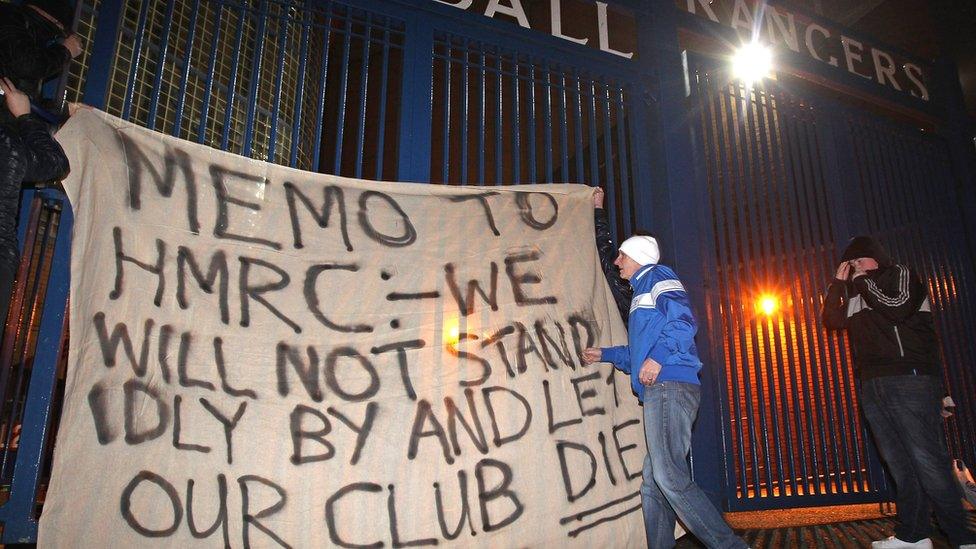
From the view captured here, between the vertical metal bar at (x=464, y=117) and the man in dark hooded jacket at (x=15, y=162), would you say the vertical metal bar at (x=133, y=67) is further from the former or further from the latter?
the vertical metal bar at (x=464, y=117)

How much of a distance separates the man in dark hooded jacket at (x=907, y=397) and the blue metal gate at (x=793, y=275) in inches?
39.4

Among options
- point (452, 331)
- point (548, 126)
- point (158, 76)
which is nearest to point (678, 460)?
point (452, 331)

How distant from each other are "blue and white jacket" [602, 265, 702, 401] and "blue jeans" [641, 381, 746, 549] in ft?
0.27

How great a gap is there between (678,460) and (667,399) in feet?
1.01

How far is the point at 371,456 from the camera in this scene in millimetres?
3002

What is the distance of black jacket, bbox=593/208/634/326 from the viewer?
4094 millimetres

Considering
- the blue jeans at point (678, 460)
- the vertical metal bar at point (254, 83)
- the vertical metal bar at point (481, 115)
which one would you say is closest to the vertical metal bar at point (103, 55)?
the vertical metal bar at point (254, 83)

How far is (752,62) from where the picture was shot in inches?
235

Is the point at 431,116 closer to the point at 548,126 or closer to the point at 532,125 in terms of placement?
the point at 532,125

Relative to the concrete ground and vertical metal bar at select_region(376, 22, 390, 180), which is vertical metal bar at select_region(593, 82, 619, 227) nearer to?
vertical metal bar at select_region(376, 22, 390, 180)

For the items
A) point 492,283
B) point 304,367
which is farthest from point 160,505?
point 492,283

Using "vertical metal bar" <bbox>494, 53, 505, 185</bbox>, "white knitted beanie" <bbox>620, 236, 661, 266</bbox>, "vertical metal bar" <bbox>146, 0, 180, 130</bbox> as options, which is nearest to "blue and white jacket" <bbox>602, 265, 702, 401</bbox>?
"white knitted beanie" <bbox>620, 236, 661, 266</bbox>

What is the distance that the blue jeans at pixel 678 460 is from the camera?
298 cm

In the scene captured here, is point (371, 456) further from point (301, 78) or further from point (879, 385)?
point (879, 385)
